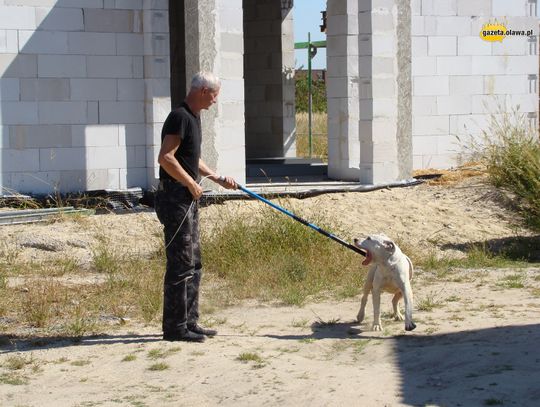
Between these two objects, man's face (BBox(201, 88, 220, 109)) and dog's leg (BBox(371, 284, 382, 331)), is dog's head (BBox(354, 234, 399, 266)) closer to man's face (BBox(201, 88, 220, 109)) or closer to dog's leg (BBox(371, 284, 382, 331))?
dog's leg (BBox(371, 284, 382, 331))

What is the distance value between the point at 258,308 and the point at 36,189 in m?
5.18

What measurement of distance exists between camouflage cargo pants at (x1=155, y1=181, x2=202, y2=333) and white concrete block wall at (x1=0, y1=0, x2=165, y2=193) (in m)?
5.86

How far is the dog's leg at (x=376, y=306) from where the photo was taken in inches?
294

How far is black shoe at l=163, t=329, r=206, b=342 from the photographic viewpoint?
287 inches

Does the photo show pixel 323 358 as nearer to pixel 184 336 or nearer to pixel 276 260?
pixel 184 336

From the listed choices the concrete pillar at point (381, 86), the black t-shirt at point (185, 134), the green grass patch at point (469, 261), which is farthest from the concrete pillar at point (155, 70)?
the black t-shirt at point (185, 134)

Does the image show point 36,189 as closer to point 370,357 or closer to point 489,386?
point 370,357

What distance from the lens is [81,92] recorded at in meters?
12.9

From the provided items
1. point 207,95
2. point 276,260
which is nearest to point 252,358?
point 207,95

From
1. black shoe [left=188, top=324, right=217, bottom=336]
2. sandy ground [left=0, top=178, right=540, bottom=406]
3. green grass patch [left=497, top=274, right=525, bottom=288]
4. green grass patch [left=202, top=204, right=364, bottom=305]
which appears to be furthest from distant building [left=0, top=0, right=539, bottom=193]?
black shoe [left=188, top=324, right=217, bottom=336]

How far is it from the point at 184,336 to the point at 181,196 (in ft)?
3.35

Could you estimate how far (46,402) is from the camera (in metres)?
5.99

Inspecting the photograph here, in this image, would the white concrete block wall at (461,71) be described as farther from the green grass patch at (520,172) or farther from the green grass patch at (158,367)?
the green grass patch at (158,367)

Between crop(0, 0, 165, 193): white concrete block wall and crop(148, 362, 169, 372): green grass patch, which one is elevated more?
crop(0, 0, 165, 193): white concrete block wall
